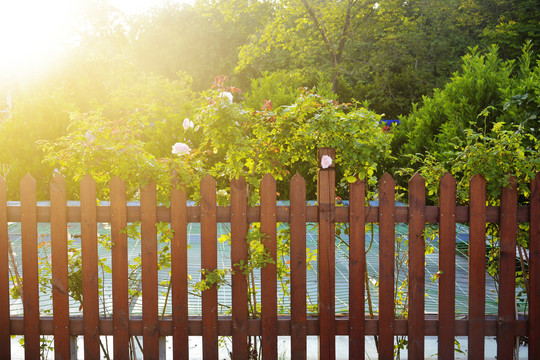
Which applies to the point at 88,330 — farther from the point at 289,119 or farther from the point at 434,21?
the point at 434,21

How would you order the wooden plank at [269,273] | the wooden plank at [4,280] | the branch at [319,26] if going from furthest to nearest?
1. the branch at [319,26]
2. the wooden plank at [4,280]
3. the wooden plank at [269,273]

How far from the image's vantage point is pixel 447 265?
304cm

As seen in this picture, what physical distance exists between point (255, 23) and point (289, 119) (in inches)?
1101

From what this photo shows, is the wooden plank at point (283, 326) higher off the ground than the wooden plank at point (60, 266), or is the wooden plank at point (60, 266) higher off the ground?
the wooden plank at point (60, 266)

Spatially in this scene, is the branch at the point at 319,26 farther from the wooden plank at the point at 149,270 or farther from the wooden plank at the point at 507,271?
the wooden plank at the point at 149,270

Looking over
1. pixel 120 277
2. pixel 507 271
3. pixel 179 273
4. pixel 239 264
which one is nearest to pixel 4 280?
pixel 120 277

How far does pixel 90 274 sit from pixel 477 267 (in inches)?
94.5

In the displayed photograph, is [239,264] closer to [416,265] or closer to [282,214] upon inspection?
[282,214]

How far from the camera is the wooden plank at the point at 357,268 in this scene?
9.91ft

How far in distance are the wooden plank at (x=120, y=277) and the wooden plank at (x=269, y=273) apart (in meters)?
0.84

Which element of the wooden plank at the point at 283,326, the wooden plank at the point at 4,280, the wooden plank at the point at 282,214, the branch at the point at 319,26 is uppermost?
the branch at the point at 319,26

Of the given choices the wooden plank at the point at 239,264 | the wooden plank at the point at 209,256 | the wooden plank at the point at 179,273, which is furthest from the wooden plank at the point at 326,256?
the wooden plank at the point at 179,273

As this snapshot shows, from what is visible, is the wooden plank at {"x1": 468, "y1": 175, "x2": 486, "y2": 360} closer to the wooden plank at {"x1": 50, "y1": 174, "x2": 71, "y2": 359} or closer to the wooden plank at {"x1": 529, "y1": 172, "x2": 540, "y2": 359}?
the wooden plank at {"x1": 529, "y1": 172, "x2": 540, "y2": 359}

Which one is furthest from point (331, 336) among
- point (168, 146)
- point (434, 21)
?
point (434, 21)
